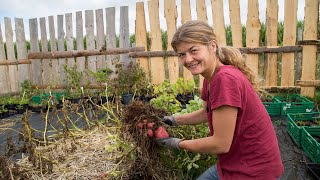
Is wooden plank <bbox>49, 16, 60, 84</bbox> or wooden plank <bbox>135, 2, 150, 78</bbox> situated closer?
wooden plank <bbox>135, 2, 150, 78</bbox>

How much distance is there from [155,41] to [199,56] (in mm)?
4914

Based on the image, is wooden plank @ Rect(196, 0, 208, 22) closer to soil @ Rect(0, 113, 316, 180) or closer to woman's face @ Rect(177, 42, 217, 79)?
soil @ Rect(0, 113, 316, 180)

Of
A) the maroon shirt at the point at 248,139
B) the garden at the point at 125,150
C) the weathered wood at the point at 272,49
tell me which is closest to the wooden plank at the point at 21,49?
the garden at the point at 125,150

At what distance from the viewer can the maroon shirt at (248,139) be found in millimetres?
1512

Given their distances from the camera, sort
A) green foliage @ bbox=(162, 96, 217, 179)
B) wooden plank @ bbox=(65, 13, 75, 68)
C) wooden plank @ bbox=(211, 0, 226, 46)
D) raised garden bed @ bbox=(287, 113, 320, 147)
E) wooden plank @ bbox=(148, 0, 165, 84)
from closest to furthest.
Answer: green foliage @ bbox=(162, 96, 217, 179) < raised garden bed @ bbox=(287, 113, 320, 147) < wooden plank @ bbox=(211, 0, 226, 46) < wooden plank @ bbox=(148, 0, 165, 84) < wooden plank @ bbox=(65, 13, 75, 68)

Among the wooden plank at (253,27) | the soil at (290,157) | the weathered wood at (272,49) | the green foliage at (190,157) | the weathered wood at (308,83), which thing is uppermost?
the wooden plank at (253,27)

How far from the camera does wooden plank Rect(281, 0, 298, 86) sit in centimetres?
555

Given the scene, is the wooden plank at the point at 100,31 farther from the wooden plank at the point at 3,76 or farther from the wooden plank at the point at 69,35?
the wooden plank at the point at 3,76

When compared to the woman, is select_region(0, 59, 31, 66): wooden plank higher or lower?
higher

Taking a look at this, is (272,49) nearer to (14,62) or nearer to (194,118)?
(194,118)

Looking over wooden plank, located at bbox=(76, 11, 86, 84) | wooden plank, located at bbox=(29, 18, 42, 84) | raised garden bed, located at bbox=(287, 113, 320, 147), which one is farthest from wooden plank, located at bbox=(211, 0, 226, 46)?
wooden plank, located at bbox=(29, 18, 42, 84)

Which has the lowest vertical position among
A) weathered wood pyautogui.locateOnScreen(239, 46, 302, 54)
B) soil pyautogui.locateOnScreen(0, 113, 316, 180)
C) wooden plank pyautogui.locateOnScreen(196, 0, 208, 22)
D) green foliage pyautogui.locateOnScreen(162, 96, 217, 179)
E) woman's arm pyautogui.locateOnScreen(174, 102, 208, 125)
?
soil pyautogui.locateOnScreen(0, 113, 316, 180)

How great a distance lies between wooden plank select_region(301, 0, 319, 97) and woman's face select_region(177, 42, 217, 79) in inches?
179

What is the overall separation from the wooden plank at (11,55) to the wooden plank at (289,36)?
6530 millimetres
